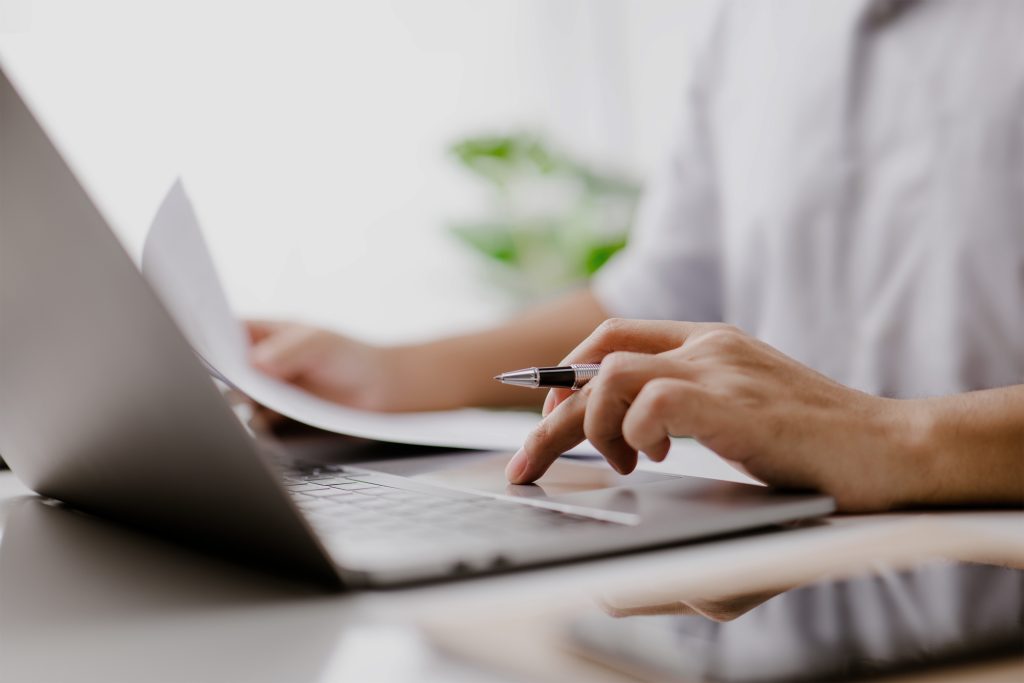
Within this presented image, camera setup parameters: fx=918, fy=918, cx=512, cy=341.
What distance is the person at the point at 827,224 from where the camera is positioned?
0.82m

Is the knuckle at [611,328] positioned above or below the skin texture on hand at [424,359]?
above

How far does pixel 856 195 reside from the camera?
919 mm

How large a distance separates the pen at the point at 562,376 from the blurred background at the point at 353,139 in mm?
1887

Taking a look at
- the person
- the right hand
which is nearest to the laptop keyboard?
the person

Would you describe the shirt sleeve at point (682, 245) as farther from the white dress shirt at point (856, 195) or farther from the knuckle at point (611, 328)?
the knuckle at point (611, 328)

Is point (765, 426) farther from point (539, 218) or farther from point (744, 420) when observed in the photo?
point (539, 218)

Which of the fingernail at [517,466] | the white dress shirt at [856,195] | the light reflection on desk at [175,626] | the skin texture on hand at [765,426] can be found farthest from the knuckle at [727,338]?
the white dress shirt at [856,195]

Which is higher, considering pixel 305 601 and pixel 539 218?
pixel 539 218

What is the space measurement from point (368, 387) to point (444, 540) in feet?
1.99

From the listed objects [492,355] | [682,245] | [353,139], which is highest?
[353,139]

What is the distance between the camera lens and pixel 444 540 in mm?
308

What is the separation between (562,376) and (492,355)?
1.85 feet

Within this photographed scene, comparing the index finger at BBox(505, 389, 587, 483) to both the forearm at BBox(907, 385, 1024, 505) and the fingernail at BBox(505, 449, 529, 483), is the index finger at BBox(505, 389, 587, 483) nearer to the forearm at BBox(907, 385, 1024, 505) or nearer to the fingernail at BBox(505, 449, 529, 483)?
the fingernail at BBox(505, 449, 529, 483)

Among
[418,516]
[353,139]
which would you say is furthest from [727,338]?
[353,139]
